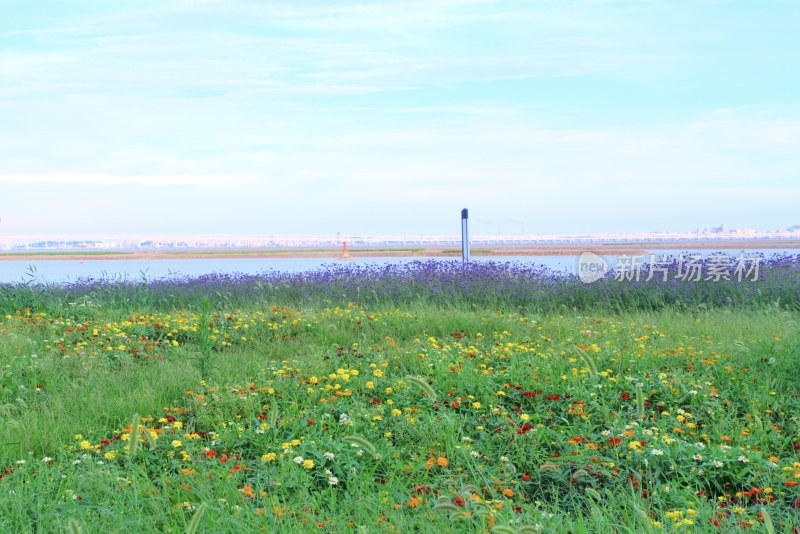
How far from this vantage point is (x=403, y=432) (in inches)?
181

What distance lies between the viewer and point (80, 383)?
246 inches

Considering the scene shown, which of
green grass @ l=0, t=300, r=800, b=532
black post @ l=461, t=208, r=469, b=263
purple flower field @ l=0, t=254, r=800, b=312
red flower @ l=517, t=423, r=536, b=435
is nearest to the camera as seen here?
green grass @ l=0, t=300, r=800, b=532

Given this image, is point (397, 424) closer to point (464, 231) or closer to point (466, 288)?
point (466, 288)

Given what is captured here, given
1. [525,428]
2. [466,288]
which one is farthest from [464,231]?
[525,428]

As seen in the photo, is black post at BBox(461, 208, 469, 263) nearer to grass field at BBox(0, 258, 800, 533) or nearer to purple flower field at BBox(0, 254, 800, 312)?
purple flower field at BBox(0, 254, 800, 312)

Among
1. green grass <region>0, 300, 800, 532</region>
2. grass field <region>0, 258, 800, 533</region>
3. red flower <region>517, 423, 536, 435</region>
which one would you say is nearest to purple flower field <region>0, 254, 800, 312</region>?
grass field <region>0, 258, 800, 533</region>

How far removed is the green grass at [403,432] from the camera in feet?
11.5

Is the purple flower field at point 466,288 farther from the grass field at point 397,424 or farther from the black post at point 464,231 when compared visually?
the black post at point 464,231

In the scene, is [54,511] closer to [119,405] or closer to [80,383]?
[119,405]

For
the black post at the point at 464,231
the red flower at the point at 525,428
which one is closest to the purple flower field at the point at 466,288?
the black post at the point at 464,231

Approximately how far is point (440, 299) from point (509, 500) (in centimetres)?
738

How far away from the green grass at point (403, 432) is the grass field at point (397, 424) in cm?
2

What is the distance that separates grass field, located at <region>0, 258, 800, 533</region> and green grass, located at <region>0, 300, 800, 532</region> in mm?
19

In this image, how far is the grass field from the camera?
351 centimetres
